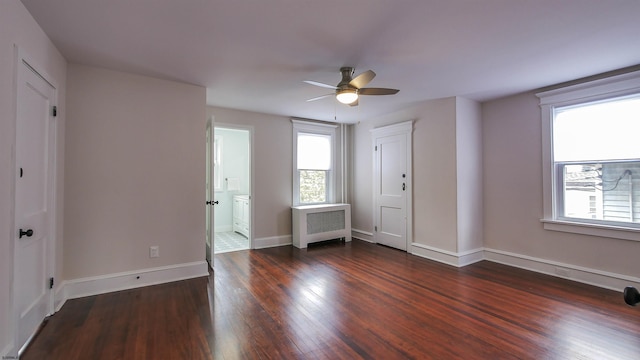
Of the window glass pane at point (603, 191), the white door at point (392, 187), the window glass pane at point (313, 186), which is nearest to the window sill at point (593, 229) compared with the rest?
the window glass pane at point (603, 191)

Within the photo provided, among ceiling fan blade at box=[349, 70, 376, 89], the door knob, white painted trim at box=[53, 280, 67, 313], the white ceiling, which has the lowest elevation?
white painted trim at box=[53, 280, 67, 313]

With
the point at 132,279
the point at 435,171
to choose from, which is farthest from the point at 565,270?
the point at 132,279

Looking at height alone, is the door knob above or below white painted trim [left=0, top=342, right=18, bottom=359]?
above

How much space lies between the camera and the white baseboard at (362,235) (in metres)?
5.64

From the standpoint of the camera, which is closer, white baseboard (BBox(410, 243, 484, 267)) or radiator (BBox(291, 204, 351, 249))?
white baseboard (BBox(410, 243, 484, 267))

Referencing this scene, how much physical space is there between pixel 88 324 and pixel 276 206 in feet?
10.4

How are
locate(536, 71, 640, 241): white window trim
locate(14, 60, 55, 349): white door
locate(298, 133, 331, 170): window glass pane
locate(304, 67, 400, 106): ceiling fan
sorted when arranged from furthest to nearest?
locate(298, 133, 331, 170): window glass pane → locate(536, 71, 640, 241): white window trim → locate(304, 67, 400, 106): ceiling fan → locate(14, 60, 55, 349): white door

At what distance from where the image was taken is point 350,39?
2.42 m

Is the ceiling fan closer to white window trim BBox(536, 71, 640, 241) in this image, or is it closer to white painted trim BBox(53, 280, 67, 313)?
white window trim BBox(536, 71, 640, 241)

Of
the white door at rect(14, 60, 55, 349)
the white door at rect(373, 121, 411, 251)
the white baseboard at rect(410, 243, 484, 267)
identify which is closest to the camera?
the white door at rect(14, 60, 55, 349)

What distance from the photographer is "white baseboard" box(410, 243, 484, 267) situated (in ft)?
13.3

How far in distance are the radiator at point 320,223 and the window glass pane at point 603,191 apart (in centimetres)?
338

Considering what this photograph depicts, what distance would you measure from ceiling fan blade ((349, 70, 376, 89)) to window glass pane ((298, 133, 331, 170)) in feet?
9.29

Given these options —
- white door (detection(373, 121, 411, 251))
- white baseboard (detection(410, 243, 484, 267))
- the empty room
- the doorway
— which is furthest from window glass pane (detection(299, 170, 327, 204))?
the doorway
